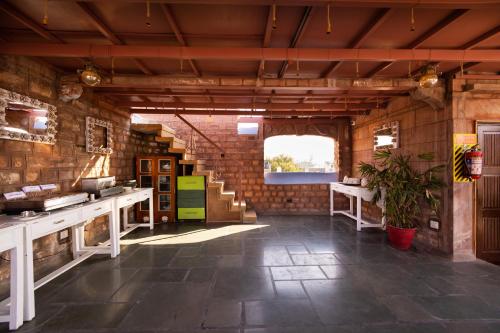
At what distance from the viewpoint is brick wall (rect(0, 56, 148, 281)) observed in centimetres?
293

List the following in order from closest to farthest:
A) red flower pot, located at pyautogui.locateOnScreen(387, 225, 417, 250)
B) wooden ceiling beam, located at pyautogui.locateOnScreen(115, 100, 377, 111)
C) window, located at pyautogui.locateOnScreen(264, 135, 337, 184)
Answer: red flower pot, located at pyautogui.locateOnScreen(387, 225, 417, 250)
wooden ceiling beam, located at pyautogui.locateOnScreen(115, 100, 377, 111)
window, located at pyautogui.locateOnScreen(264, 135, 337, 184)

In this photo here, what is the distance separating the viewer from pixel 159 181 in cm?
616

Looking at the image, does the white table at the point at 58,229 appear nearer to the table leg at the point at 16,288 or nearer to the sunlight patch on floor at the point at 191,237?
the table leg at the point at 16,288

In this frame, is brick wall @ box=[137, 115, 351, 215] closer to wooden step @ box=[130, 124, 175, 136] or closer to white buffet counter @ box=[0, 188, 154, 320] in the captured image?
wooden step @ box=[130, 124, 175, 136]

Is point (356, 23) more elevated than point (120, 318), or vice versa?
point (356, 23)

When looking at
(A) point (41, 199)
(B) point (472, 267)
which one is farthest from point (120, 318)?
(B) point (472, 267)

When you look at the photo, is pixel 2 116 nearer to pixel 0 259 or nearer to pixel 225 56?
pixel 0 259

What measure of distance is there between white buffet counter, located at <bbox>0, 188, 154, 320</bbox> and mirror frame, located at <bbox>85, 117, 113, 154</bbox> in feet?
3.27

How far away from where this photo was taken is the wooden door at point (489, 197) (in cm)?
393

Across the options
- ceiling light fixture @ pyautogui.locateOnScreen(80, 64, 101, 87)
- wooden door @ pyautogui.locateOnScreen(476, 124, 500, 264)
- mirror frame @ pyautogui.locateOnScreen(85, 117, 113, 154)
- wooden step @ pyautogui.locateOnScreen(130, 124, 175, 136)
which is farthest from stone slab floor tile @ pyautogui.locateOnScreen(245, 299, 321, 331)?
wooden step @ pyautogui.locateOnScreen(130, 124, 175, 136)

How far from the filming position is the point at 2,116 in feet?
9.11

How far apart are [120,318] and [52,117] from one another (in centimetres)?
288

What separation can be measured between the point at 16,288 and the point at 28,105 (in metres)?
2.17

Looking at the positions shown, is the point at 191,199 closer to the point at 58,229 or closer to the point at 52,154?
the point at 52,154
